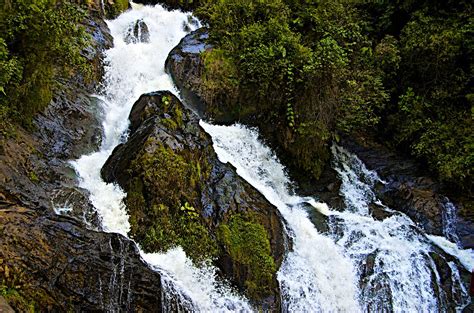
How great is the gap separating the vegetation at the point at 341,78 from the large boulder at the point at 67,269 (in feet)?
19.0

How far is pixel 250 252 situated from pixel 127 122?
4012mm

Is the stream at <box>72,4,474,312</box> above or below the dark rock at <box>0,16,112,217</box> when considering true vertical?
below

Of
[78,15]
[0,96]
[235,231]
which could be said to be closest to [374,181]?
[235,231]

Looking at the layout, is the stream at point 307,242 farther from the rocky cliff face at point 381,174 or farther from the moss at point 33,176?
the moss at point 33,176

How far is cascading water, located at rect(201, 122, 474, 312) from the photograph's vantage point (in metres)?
7.58

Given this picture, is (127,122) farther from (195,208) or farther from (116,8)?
(116,8)

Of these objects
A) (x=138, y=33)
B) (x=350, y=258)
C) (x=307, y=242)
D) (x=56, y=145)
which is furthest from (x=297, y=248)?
(x=138, y=33)

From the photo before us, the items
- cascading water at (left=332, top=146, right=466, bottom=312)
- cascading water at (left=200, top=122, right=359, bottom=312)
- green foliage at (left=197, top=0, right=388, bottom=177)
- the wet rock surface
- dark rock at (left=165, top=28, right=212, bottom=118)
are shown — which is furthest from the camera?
dark rock at (left=165, top=28, right=212, bottom=118)

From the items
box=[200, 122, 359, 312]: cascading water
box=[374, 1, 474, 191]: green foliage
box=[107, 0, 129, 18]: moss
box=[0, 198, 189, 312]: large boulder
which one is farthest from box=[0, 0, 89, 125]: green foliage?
box=[374, 1, 474, 191]: green foliage

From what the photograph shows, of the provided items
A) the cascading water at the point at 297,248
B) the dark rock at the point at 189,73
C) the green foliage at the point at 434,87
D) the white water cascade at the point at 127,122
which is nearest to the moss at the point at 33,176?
the white water cascade at the point at 127,122

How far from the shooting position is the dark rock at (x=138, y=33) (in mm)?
12708

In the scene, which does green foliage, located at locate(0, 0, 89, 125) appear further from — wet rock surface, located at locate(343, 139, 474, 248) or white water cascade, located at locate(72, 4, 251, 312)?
wet rock surface, located at locate(343, 139, 474, 248)

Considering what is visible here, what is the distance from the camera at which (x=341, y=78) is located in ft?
34.3

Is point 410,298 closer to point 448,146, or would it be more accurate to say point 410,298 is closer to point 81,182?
point 448,146
